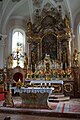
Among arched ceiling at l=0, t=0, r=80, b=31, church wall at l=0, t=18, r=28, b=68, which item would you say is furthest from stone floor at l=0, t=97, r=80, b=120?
arched ceiling at l=0, t=0, r=80, b=31

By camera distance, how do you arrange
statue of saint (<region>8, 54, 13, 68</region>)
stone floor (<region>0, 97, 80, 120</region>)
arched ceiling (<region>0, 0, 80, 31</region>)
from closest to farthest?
stone floor (<region>0, 97, 80, 120</region>) → arched ceiling (<region>0, 0, 80, 31</region>) → statue of saint (<region>8, 54, 13, 68</region>)

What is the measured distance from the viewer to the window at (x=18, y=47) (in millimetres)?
15233

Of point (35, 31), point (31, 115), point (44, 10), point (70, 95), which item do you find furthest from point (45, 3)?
point (31, 115)

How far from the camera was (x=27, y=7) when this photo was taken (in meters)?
15.7

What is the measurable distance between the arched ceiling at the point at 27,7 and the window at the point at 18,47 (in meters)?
1.39

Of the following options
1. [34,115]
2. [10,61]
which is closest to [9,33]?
[10,61]

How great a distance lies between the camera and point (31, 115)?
7422mm

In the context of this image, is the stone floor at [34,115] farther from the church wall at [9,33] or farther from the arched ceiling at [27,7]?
the arched ceiling at [27,7]

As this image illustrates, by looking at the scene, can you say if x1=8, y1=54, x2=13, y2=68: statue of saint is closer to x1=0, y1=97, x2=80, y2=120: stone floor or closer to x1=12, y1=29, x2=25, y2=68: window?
x1=12, y1=29, x2=25, y2=68: window

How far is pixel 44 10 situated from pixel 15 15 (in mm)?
2543

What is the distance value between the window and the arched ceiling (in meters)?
1.39

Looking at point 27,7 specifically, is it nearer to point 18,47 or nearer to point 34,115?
point 18,47

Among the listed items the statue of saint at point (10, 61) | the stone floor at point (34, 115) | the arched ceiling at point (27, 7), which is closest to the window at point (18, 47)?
the statue of saint at point (10, 61)

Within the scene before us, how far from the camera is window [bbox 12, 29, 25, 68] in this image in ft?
50.0
